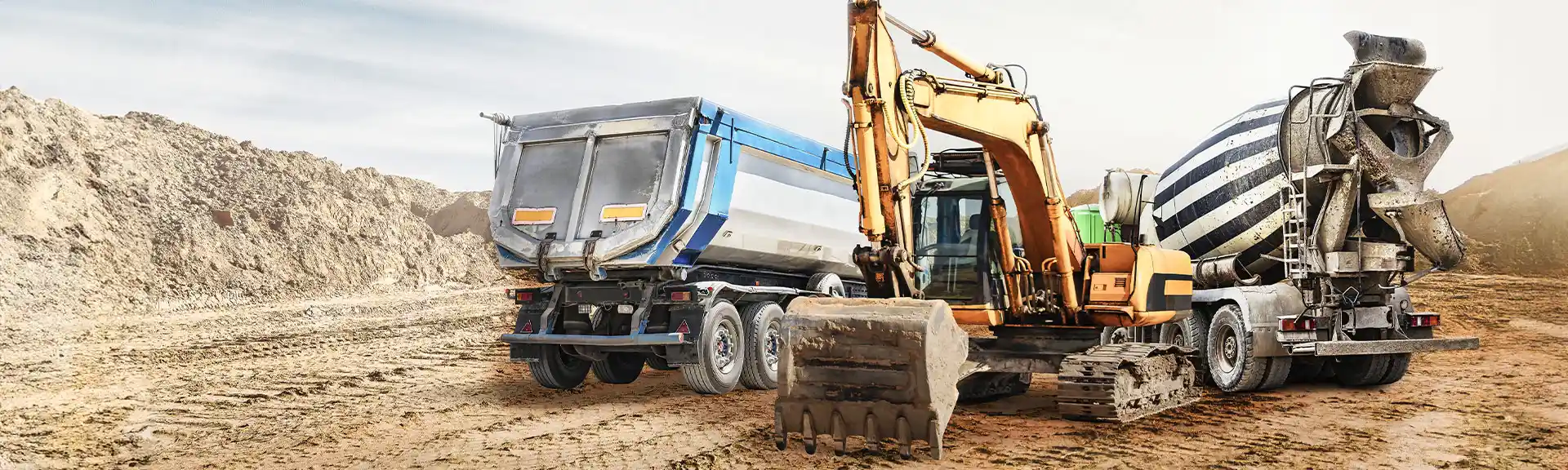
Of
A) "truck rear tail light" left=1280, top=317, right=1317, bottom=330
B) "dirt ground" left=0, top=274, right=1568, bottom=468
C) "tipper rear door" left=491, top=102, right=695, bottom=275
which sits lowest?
"dirt ground" left=0, top=274, right=1568, bottom=468

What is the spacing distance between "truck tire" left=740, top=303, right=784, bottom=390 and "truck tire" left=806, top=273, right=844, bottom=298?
103 cm

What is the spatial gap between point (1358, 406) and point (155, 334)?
16.4 metres

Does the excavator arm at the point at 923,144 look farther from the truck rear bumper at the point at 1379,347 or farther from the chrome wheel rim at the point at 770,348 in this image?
the chrome wheel rim at the point at 770,348

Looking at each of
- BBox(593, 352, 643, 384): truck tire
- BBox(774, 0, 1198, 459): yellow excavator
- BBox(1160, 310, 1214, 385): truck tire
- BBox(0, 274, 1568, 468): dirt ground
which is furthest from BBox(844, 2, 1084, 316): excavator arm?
BBox(593, 352, 643, 384): truck tire

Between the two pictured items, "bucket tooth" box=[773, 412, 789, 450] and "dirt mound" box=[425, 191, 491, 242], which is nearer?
"bucket tooth" box=[773, 412, 789, 450]

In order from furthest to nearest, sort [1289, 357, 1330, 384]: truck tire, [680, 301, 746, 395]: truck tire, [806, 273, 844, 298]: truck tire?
[806, 273, 844, 298]: truck tire < [1289, 357, 1330, 384]: truck tire < [680, 301, 746, 395]: truck tire

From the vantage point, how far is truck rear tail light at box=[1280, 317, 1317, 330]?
9.84m

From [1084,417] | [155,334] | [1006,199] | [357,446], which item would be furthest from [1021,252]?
[155,334]

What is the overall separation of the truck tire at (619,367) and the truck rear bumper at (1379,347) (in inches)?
251

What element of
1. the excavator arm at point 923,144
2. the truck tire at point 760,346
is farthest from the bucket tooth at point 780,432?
the truck tire at point 760,346

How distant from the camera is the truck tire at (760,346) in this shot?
1070 centimetres

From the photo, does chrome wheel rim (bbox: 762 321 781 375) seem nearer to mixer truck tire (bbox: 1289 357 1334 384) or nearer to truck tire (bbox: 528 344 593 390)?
truck tire (bbox: 528 344 593 390)

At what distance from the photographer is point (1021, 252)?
8.75 meters

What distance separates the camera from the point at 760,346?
10.7 metres
